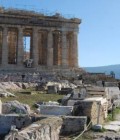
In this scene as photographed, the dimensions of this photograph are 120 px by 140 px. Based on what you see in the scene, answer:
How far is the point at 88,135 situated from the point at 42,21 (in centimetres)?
5529

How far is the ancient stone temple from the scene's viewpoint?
6494cm

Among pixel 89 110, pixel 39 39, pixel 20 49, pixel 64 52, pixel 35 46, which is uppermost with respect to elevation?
pixel 39 39

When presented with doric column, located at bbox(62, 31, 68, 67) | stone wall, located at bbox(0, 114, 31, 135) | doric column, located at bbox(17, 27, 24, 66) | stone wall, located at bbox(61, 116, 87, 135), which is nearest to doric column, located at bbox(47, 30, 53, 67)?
doric column, located at bbox(62, 31, 68, 67)

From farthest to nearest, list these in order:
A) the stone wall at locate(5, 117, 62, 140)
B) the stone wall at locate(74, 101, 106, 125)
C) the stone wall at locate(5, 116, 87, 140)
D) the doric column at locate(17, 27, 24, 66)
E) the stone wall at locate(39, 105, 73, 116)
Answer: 1. the doric column at locate(17, 27, 24, 66)
2. the stone wall at locate(39, 105, 73, 116)
3. the stone wall at locate(74, 101, 106, 125)
4. the stone wall at locate(5, 116, 87, 140)
5. the stone wall at locate(5, 117, 62, 140)

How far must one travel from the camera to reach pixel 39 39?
70.8 m

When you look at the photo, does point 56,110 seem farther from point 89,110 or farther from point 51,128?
point 51,128

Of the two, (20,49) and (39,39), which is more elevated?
(39,39)

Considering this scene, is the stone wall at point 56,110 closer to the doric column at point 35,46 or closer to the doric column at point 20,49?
the doric column at point 20,49

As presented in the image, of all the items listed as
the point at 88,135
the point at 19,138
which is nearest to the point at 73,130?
the point at 88,135

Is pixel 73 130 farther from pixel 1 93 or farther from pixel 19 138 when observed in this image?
pixel 1 93

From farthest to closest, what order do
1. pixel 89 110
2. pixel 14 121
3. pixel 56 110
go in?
pixel 56 110, pixel 89 110, pixel 14 121

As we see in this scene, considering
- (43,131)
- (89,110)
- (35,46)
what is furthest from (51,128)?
(35,46)

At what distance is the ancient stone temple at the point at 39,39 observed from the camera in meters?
64.9

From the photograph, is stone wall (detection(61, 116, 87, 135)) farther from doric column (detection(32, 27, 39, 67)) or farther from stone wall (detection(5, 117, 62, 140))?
doric column (detection(32, 27, 39, 67))
